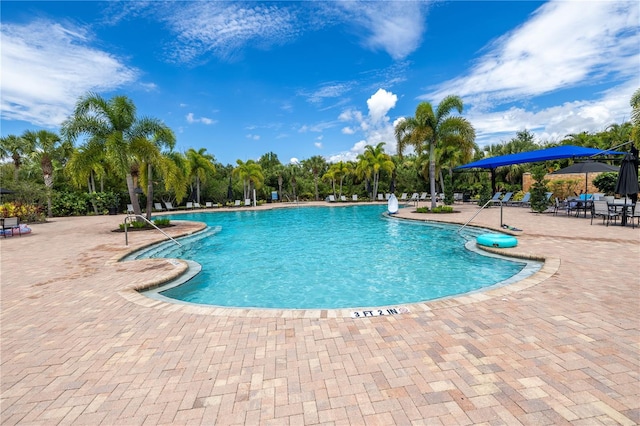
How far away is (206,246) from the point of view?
10664mm

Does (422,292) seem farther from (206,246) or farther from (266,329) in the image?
(206,246)

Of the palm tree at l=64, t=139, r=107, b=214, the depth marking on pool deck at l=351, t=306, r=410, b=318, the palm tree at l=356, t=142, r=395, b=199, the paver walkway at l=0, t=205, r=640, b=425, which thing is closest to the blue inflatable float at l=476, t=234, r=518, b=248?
the paver walkway at l=0, t=205, r=640, b=425

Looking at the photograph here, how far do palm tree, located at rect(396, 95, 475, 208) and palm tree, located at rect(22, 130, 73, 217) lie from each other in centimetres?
2178

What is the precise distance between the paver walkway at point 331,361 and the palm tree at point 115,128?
9254mm

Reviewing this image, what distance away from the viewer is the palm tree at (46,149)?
1948cm

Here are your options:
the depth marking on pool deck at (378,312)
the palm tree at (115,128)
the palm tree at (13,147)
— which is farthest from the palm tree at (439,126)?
the palm tree at (13,147)

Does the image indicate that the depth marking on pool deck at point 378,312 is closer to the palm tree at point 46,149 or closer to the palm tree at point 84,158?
the palm tree at point 84,158

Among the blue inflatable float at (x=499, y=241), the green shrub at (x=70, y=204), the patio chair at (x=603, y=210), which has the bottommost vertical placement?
the blue inflatable float at (x=499, y=241)

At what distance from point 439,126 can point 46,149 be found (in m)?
25.0

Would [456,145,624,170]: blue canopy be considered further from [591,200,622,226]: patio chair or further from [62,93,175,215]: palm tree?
[62,93,175,215]: palm tree

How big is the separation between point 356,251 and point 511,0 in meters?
12.0

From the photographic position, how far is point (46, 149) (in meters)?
19.5

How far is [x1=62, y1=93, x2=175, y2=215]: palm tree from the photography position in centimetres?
1232

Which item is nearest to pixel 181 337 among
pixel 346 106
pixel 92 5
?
pixel 92 5
